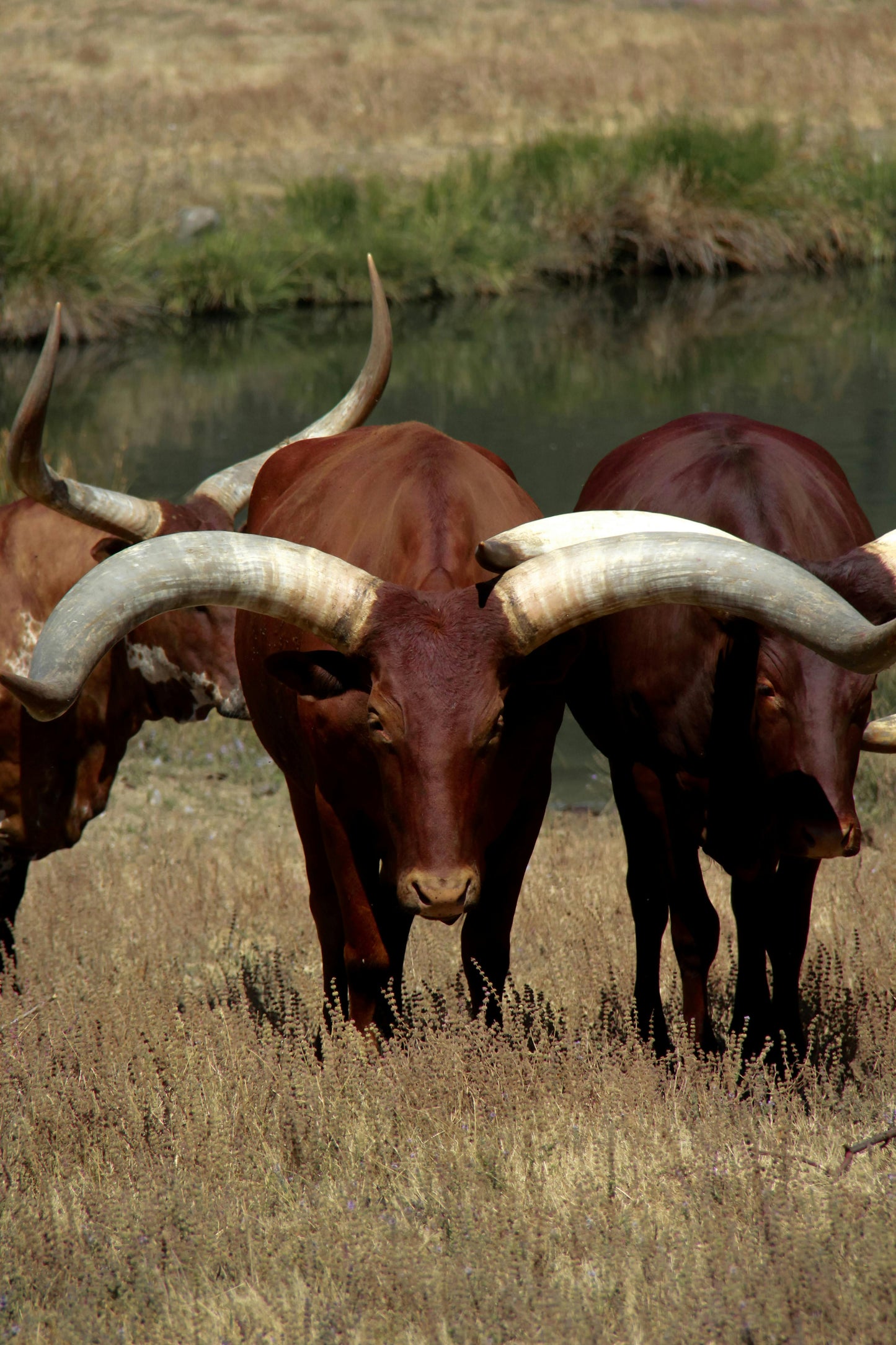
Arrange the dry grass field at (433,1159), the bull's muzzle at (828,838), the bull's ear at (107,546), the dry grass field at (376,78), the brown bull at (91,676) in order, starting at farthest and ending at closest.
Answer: the dry grass field at (376,78) → the brown bull at (91,676) → the bull's ear at (107,546) → the bull's muzzle at (828,838) → the dry grass field at (433,1159)

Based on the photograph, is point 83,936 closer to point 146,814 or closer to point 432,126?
point 146,814

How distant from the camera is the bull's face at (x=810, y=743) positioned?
3482mm

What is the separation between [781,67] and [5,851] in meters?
35.4

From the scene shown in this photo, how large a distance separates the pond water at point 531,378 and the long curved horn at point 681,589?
854 centimetres

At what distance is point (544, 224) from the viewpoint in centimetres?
2322

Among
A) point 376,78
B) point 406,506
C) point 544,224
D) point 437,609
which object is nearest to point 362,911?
point 437,609

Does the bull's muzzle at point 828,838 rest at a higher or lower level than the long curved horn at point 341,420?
lower

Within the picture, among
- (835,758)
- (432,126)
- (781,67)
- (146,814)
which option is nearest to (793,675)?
(835,758)

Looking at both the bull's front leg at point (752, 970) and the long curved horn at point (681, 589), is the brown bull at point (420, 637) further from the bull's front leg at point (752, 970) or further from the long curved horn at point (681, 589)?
the bull's front leg at point (752, 970)

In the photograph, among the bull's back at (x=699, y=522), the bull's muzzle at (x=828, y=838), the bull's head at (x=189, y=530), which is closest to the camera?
the bull's muzzle at (x=828, y=838)

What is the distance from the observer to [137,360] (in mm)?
18938

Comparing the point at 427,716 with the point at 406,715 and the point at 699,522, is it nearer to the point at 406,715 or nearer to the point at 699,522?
the point at 406,715

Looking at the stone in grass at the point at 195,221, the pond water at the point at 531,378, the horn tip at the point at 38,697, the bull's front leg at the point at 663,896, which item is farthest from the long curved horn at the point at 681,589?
the stone in grass at the point at 195,221

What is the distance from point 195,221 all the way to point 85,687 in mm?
20204
